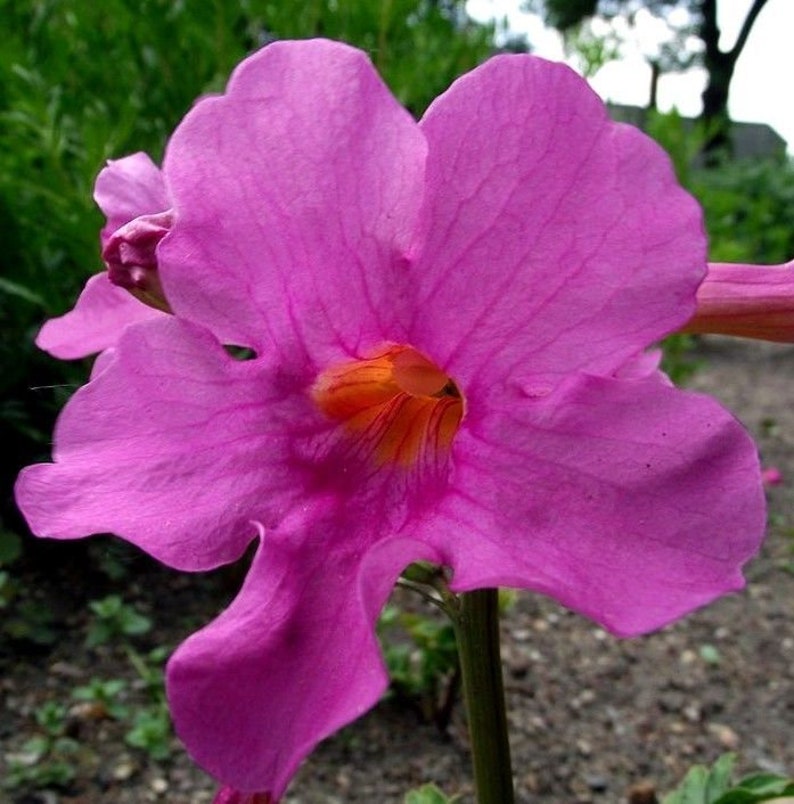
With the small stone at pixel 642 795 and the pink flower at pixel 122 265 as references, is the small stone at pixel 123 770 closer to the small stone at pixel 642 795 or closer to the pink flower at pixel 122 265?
the small stone at pixel 642 795

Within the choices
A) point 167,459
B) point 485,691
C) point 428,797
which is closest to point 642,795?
point 428,797

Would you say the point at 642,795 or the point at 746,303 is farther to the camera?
the point at 642,795

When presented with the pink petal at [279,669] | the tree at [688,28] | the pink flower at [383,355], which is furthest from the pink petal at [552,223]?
the tree at [688,28]

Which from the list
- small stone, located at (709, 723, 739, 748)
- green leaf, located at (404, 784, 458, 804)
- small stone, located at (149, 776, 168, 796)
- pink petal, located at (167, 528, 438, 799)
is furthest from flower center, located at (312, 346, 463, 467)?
small stone, located at (709, 723, 739, 748)

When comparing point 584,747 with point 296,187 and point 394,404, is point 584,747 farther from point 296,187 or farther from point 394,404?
point 296,187

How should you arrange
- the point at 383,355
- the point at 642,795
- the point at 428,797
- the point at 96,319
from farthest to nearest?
the point at 642,795 < the point at 428,797 < the point at 96,319 < the point at 383,355

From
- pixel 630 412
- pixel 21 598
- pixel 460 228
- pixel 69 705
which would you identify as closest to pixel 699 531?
pixel 630 412
